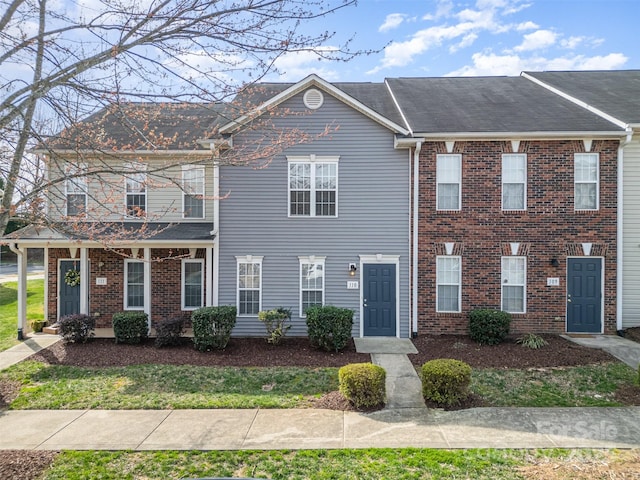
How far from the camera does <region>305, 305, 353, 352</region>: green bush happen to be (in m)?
9.44

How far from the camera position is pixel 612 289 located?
1086 cm

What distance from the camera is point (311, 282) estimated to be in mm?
11016

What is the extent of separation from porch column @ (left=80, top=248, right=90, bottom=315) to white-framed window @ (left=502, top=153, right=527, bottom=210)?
1254 centimetres

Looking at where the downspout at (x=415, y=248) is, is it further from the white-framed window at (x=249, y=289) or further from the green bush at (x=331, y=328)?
the white-framed window at (x=249, y=289)

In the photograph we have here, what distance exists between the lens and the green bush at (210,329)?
9.52 metres

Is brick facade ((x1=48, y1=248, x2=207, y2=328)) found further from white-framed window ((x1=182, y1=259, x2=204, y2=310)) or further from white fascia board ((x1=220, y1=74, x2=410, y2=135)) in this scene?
white fascia board ((x1=220, y1=74, x2=410, y2=135))

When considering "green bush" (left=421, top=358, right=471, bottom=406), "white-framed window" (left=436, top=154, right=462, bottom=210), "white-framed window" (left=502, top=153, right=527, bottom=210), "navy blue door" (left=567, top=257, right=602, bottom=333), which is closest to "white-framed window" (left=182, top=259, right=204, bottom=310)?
"white-framed window" (left=436, top=154, right=462, bottom=210)

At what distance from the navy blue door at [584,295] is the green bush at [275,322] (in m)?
8.16

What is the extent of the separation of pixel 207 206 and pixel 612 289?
12381mm

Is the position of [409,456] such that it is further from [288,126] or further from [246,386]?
[288,126]

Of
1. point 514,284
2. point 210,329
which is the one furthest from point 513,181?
point 210,329

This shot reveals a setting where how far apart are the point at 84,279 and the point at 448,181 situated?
37.2 ft

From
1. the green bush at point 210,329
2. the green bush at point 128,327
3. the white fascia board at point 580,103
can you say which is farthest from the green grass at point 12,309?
the white fascia board at point 580,103

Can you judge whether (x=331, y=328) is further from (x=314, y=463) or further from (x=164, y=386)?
(x=314, y=463)
